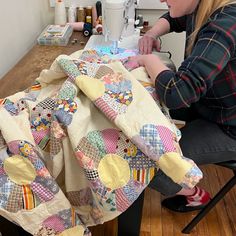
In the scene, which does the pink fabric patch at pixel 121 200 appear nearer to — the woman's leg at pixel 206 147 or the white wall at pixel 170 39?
the woman's leg at pixel 206 147

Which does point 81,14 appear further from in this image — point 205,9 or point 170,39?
point 205,9

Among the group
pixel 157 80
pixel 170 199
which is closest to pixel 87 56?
pixel 157 80

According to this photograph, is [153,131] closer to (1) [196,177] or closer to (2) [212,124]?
(1) [196,177]

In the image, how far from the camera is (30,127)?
30.1 inches

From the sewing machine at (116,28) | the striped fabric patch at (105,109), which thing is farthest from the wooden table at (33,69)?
the striped fabric patch at (105,109)

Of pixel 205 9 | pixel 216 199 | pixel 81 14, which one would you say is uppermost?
pixel 205 9

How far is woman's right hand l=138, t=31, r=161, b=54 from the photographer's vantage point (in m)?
1.27

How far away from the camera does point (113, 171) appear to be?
729 millimetres

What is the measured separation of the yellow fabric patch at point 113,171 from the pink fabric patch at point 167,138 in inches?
4.7

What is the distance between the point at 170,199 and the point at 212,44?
98cm

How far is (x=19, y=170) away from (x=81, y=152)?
0.53ft

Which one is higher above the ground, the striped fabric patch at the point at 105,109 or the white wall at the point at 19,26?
the striped fabric patch at the point at 105,109

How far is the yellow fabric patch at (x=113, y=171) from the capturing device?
72cm

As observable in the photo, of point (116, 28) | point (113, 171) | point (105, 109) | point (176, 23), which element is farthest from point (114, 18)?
point (113, 171)
